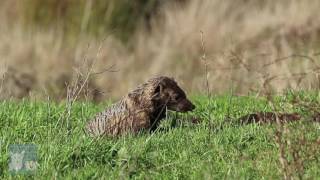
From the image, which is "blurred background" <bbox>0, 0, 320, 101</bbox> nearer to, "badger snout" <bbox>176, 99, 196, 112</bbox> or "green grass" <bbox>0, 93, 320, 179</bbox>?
"badger snout" <bbox>176, 99, 196, 112</bbox>

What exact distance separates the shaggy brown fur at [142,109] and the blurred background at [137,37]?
480 centimetres

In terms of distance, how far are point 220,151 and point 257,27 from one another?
25.4 feet

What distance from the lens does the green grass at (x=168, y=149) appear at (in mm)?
5844

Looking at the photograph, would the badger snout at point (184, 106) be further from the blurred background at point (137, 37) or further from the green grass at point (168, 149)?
the blurred background at point (137, 37)

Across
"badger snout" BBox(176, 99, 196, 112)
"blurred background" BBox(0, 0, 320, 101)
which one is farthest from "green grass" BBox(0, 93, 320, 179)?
"blurred background" BBox(0, 0, 320, 101)

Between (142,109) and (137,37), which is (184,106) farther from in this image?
(137,37)

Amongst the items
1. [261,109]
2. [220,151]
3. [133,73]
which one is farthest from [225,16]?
[220,151]

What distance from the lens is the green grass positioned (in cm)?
584

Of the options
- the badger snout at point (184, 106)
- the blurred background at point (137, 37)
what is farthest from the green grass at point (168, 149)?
the blurred background at point (137, 37)

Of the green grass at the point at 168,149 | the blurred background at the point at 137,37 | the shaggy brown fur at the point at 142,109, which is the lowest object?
the green grass at the point at 168,149

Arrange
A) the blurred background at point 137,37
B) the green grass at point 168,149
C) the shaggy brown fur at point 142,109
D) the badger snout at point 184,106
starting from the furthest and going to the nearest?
the blurred background at point 137,37
the badger snout at point 184,106
the shaggy brown fur at point 142,109
the green grass at point 168,149

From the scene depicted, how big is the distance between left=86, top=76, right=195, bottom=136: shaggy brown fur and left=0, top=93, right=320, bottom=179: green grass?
0.12m

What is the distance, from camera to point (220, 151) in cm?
628

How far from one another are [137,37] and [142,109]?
7396mm
